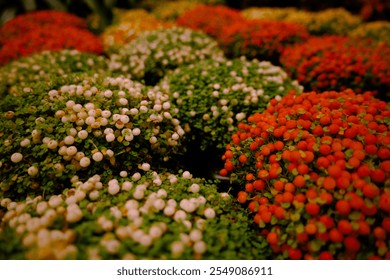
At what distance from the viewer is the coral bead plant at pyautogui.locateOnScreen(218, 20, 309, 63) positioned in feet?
16.4

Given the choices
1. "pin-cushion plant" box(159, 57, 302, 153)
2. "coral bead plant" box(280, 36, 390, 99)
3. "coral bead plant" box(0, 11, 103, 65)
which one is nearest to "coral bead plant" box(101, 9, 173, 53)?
"coral bead plant" box(0, 11, 103, 65)

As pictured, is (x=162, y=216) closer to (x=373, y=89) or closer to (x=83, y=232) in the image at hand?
(x=83, y=232)

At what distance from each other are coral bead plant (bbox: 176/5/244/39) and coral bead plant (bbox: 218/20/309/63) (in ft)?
2.89

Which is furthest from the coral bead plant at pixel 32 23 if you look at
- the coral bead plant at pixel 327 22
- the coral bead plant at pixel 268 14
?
the coral bead plant at pixel 327 22

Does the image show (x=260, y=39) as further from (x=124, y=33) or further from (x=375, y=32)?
(x=375, y=32)

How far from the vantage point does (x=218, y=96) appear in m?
3.20

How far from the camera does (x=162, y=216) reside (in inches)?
71.0

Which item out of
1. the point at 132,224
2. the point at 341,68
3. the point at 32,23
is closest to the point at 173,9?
the point at 32,23

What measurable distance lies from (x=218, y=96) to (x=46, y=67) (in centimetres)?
227

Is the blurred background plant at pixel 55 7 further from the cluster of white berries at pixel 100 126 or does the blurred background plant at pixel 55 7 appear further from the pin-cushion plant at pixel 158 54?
the cluster of white berries at pixel 100 126

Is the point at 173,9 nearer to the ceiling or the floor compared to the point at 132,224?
nearer to the floor

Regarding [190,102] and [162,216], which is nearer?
[162,216]
